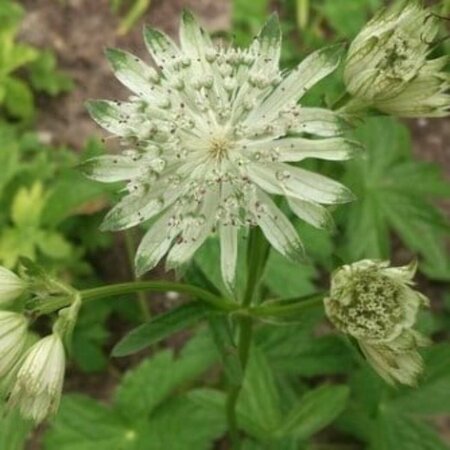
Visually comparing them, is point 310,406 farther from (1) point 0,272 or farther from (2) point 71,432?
(1) point 0,272

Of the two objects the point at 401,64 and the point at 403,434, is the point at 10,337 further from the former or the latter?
the point at 403,434

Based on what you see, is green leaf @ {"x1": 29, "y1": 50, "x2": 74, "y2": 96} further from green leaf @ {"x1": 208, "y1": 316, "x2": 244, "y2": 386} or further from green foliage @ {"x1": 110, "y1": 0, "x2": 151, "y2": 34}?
green leaf @ {"x1": 208, "y1": 316, "x2": 244, "y2": 386}

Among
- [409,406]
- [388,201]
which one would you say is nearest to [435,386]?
[409,406]

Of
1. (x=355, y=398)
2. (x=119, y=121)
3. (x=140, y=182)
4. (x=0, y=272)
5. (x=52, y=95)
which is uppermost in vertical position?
(x=52, y=95)

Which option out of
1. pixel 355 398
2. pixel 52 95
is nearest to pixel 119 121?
pixel 355 398

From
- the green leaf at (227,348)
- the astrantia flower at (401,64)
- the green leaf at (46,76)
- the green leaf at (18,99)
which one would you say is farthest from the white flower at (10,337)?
the green leaf at (46,76)

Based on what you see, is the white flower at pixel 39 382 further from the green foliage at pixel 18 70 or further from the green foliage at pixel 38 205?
the green foliage at pixel 18 70
